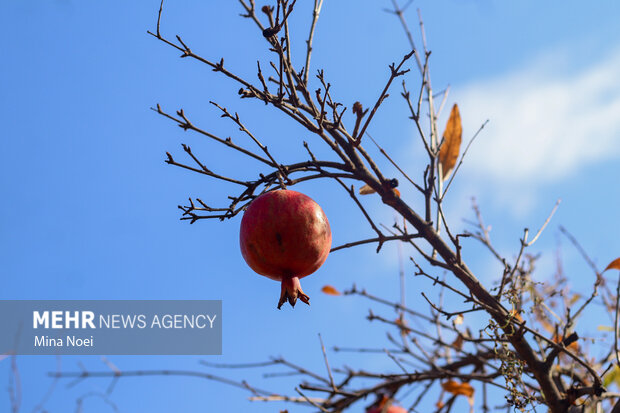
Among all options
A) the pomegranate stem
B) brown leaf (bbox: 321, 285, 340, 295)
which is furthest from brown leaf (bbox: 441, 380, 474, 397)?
the pomegranate stem

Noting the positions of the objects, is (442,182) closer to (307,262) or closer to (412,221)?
(412,221)

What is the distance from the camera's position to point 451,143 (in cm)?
196

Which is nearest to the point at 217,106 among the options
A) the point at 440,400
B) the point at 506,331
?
the point at 506,331

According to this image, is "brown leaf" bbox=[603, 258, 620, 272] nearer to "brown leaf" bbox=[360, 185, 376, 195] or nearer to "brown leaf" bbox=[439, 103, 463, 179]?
"brown leaf" bbox=[439, 103, 463, 179]

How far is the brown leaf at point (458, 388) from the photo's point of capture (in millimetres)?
2344

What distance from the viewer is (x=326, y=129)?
1588 mm

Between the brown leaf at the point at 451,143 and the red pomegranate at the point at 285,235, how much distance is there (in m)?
0.67

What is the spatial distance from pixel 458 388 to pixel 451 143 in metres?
1.08

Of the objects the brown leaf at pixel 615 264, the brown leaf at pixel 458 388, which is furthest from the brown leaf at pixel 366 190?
the brown leaf at pixel 458 388

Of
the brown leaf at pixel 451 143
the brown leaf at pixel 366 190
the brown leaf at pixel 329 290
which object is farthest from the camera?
the brown leaf at pixel 329 290

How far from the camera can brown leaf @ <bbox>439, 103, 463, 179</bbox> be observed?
195cm

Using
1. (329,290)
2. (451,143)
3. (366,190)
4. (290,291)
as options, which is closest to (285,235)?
(290,291)

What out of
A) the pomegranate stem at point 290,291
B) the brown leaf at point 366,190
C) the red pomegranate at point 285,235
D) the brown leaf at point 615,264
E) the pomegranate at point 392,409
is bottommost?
the pomegranate at point 392,409

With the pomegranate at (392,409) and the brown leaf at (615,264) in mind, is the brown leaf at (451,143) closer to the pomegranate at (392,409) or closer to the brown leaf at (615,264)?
the brown leaf at (615,264)
